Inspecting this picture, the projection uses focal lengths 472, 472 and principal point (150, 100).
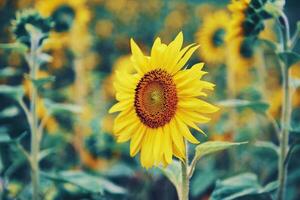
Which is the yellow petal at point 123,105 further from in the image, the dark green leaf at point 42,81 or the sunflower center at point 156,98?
the dark green leaf at point 42,81

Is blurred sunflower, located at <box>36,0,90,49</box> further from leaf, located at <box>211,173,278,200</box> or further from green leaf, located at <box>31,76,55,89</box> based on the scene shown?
leaf, located at <box>211,173,278,200</box>

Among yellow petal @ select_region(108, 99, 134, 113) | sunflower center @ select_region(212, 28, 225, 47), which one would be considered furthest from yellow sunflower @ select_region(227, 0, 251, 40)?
sunflower center @ select_region(212, 28, 225, 47)

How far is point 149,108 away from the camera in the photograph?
4.53 feet

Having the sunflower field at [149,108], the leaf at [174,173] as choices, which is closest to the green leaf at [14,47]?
the sunflower field at [149,108]

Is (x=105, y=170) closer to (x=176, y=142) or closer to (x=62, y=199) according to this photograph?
(x=62, y=199)

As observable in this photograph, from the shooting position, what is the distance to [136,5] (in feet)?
18.2

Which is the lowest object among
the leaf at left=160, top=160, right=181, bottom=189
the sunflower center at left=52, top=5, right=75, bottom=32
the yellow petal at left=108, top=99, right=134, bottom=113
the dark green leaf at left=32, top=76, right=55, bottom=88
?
the leaf at left=160, top=160, right=181, bottom=189

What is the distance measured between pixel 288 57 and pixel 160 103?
49 centimetres

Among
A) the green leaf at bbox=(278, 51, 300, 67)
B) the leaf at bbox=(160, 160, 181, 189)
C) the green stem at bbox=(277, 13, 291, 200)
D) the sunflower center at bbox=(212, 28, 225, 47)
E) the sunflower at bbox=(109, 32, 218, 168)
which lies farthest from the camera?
the sunflower center at bbox=(212, 28, 225, 47)

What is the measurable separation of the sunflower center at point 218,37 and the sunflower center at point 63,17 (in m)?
0.90

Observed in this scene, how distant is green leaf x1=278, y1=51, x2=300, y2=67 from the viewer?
1.53 metres

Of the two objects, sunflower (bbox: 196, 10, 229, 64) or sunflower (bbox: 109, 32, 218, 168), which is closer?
sunflower (bbox: 109, 32, 218, 168)

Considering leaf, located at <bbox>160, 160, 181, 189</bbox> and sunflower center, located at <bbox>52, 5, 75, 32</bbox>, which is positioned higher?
sunflower center, located at <bbox>52, 5, 75, 32</bbox>

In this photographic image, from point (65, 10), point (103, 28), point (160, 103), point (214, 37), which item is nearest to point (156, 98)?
point (160, 103)
